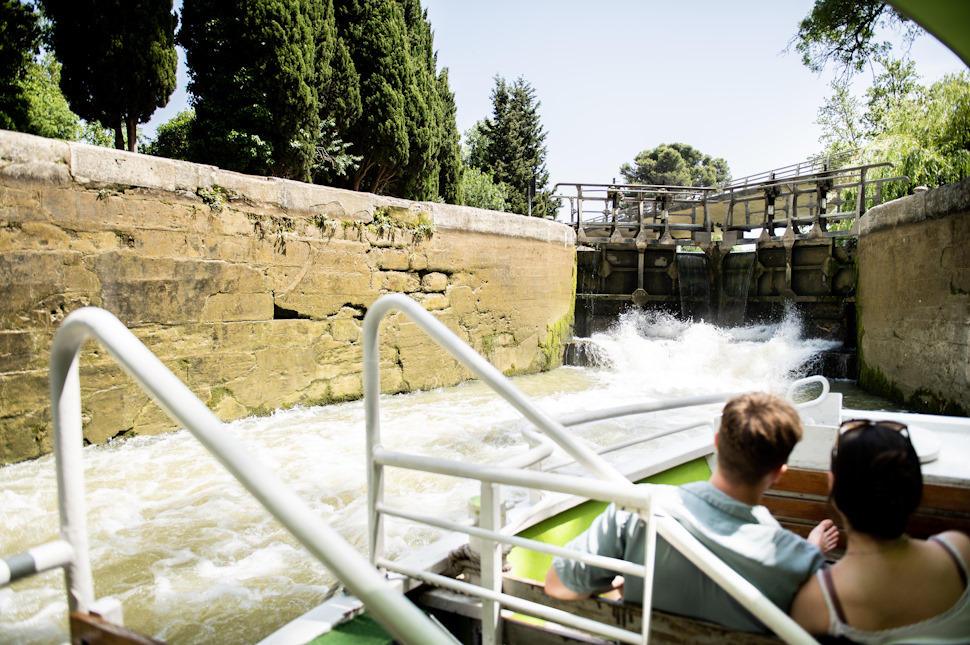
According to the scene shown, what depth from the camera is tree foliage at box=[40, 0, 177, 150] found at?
34.5 ft

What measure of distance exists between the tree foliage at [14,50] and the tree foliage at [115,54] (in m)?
1.09

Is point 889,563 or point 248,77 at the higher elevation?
point 248,77

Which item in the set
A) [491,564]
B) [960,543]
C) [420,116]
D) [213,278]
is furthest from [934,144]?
[491,564]

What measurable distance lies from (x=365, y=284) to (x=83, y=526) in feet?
18.2

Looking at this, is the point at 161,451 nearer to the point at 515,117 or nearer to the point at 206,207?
the point at 206,207

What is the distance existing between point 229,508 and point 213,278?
214 centimetres

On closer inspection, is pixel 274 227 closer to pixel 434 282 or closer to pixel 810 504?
pixel 434 282

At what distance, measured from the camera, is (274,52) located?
11.6 metres

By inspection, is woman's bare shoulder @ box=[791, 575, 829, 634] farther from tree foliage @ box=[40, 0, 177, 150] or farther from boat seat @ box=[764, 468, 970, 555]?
tree foliage @ box=[40, 0, 177, 150]

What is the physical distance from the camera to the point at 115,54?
1060 cm

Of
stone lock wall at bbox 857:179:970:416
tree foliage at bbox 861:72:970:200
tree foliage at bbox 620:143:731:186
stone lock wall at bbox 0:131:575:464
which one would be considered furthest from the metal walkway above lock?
tree foliage at bbox 620:143:731:186

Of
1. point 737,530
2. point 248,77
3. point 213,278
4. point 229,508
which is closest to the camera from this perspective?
point 737,530

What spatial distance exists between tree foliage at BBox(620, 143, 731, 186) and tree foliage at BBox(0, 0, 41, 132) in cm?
4779

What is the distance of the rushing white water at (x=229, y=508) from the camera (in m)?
2.74
